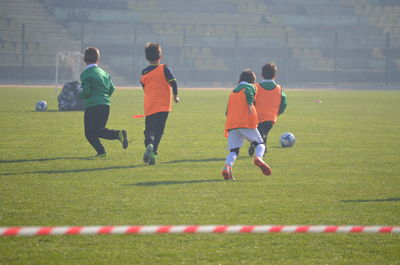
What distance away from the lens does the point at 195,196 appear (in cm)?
816

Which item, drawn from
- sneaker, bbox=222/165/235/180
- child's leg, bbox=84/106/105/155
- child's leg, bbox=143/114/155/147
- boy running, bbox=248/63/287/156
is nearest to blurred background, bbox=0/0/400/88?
boy running, bbox=248/63/287/156

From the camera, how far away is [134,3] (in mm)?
54312

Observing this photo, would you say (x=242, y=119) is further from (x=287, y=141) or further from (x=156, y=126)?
(x=287, y=141)

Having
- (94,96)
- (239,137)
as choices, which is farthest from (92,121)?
(239,137)

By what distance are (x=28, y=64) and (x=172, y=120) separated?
88.2 ft

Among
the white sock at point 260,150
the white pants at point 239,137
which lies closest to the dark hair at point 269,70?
the white pants at point 239,137

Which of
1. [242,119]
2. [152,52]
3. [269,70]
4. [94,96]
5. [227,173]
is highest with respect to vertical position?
[152,52]

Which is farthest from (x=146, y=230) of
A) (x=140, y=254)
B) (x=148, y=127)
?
(x=148, y=127)

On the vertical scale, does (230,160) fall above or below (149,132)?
below

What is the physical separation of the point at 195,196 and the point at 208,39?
4393 cm

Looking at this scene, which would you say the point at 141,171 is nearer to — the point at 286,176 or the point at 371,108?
the point at 286,176

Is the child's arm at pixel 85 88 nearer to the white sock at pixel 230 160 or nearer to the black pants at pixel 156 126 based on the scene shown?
the black pants at pixel 156 126

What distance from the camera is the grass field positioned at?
5801 mm

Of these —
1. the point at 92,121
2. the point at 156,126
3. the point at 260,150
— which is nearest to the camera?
the point at 260,150
